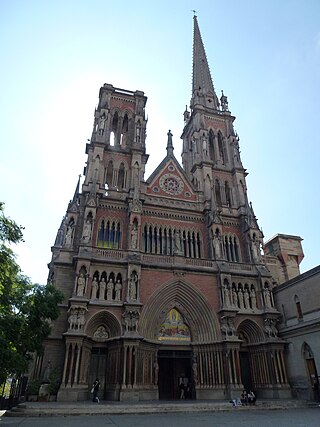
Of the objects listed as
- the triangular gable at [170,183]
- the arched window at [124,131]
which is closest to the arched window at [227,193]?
the triangular gable at [170,183]

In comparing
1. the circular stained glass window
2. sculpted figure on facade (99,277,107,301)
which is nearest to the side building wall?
the circular stained glass window

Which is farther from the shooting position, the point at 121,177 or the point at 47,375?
the point at 121,177

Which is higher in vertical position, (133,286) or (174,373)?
(133,286)

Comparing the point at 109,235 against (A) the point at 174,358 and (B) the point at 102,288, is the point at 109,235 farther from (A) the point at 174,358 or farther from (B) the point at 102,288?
(A) the point at 174,358

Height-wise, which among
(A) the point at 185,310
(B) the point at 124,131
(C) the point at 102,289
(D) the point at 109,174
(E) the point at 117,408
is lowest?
(E) the point at 117,408

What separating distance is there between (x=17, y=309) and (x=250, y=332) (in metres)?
17.1

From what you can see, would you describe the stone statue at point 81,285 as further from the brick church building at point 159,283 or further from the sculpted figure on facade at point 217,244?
the sculpted figure on facade at point 217,244

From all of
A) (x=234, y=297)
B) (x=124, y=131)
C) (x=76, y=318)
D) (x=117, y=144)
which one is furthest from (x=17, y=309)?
(x=124, y=131)

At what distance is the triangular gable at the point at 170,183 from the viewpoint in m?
29.7

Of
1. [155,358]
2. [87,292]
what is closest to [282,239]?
[155,358]

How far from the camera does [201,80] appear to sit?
42031mm

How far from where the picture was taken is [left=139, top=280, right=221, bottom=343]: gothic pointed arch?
23.0m

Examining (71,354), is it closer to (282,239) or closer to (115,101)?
(282,239)

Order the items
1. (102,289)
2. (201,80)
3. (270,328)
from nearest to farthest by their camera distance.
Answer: (102,289), (270,328), (201,80)
